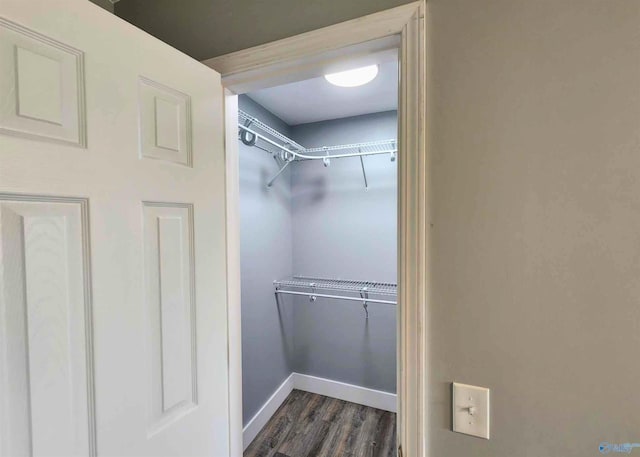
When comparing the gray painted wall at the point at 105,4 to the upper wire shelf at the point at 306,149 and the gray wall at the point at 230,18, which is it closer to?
the gray wall at the point at 230,18

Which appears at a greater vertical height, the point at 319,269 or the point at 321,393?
the point at 319,269

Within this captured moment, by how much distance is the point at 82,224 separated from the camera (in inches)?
23.6

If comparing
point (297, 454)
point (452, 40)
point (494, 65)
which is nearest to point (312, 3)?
point (452, 40)

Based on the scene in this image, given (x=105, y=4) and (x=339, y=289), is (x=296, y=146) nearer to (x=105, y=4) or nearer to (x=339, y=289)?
(x=339, y=289)

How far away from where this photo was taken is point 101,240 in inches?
24.5

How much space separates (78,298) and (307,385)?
2.39 metres

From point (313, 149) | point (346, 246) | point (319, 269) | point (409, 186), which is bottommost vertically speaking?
point (319, 269)

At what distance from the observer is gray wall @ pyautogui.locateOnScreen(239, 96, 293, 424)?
1965 mm

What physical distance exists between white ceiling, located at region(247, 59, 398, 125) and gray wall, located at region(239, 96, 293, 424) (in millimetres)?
152

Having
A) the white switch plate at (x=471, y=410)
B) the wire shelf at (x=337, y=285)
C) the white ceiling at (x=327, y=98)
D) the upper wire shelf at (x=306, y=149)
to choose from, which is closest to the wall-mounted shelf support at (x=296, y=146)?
the upper wire shelf at (x=306, y=149)

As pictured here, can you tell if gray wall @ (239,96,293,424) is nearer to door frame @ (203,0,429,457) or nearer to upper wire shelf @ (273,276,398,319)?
upper wire shelf @ (273,276,398,319)

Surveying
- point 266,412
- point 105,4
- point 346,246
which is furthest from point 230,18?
point 266,412

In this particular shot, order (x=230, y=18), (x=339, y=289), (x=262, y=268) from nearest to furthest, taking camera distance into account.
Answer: (x=230, y=18)
(x=262, y=268)
(x=339, y=289)

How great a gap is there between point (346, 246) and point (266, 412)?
1.42m
